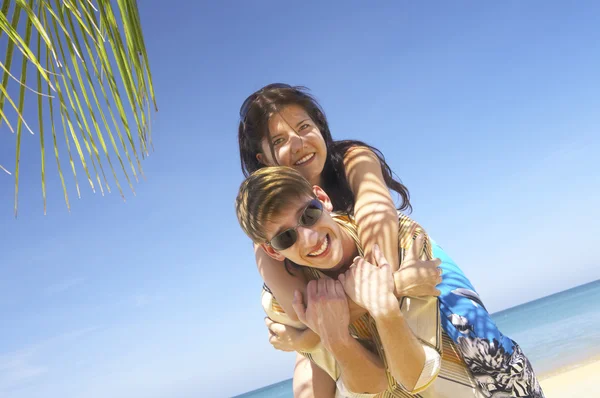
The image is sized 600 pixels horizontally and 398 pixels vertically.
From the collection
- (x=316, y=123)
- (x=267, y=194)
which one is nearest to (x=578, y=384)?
Answer: (x=316, y=123)

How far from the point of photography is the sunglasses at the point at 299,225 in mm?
2432

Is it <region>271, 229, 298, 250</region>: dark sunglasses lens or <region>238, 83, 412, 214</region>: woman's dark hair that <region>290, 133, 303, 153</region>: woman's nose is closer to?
<region>238, 83, 412, 214</region>: woman's dark hair

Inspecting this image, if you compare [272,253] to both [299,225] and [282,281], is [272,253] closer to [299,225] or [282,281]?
[282,281]

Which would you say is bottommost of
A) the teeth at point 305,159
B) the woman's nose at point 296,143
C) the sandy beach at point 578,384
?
the sandy beach at point 578,384

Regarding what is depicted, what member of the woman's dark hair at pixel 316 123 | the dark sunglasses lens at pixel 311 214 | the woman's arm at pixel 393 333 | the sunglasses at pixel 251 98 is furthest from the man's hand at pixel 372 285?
the sunglasses at pixel 251 98

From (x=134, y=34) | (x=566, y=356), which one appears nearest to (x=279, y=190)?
(x=134, y=34)

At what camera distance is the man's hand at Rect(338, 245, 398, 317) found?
2.24 metres

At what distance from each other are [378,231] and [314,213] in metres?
0.32

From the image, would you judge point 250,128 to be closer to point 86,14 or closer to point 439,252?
point 439,252

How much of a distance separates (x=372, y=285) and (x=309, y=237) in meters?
0.33

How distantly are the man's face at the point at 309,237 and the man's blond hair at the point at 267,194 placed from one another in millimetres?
27

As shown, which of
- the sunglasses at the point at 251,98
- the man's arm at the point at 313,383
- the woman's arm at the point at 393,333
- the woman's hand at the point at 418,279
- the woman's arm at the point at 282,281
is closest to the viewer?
the woman's arm at the point at 393,333

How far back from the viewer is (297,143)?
116 inches

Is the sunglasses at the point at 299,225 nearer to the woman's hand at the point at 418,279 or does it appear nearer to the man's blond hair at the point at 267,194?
the man's blond hair at the point at 267,194
